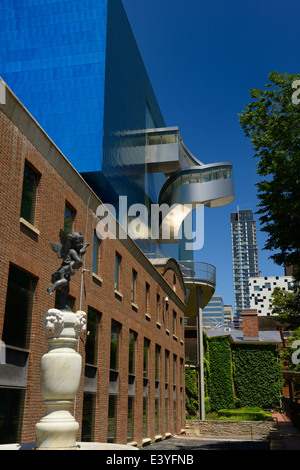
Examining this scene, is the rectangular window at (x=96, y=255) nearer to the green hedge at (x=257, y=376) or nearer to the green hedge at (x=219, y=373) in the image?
the green hedge at (x=219, y=373)

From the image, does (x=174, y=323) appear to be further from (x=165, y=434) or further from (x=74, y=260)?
(x=74, y=260)

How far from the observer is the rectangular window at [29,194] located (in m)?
14.7

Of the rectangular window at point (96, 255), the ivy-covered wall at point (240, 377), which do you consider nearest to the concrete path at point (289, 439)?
the rectangular window at point (96, 255)

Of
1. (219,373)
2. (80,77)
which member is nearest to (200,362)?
(219,373)

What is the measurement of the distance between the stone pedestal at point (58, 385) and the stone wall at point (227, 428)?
26952 mm

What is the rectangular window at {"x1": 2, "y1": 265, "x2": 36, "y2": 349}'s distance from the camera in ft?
43.7

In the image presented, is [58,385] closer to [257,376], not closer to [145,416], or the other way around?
[145,416]

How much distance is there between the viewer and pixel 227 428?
35.7 metres

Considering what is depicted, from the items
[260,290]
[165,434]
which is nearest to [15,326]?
[165,434]

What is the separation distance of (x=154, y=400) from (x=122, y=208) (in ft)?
45.1

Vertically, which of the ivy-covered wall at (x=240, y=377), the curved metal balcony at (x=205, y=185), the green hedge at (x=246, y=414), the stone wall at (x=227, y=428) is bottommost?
the stone wall at (x=227, y=428)

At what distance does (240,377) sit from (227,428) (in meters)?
11.9

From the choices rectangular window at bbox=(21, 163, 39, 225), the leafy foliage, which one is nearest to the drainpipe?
the leafy foliage
